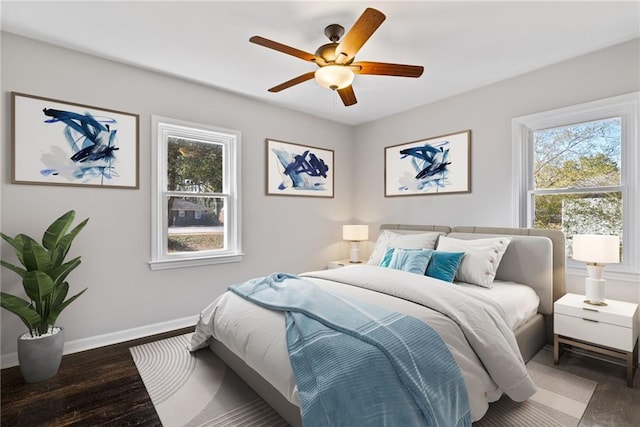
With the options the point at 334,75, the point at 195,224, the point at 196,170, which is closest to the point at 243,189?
the point at 196,170

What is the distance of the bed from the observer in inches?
67.4

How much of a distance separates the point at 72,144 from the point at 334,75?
2.34m

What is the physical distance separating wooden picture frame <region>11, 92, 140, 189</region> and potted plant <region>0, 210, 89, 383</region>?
0.54 meters

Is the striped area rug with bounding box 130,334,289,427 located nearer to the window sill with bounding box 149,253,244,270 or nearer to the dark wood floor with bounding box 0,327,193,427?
the dark wood floor with bounding box 0,327,193,427

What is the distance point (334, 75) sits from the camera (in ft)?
7.36

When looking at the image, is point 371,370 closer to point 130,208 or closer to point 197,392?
point 197,392

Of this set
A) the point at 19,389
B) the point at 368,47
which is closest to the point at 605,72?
the point at 368,47

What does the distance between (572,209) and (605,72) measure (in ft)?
3.93

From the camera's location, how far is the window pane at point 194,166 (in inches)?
131

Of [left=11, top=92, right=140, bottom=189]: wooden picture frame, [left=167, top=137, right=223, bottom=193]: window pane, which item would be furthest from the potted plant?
[left=167, top=137, right=223, bottom=193]: window pane

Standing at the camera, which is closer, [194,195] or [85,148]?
[85,148]

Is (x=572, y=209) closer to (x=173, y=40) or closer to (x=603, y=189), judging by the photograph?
(x=603, y=189)

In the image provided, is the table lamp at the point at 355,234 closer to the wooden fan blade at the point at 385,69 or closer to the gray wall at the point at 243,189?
the gray wall at the point at 243,189

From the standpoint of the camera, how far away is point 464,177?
3602 millimetres
